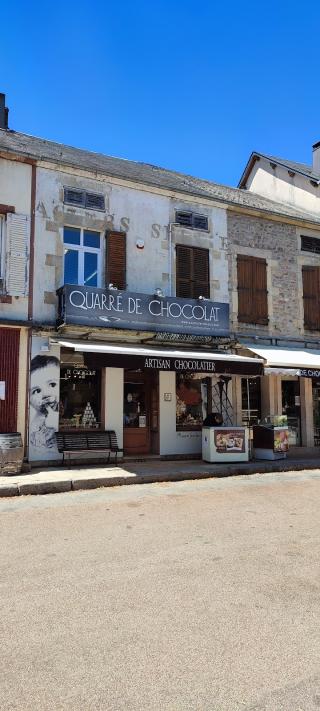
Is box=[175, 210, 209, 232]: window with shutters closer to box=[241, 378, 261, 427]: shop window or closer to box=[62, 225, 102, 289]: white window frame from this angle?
box=[62, 225, 102, 289]: white window frame

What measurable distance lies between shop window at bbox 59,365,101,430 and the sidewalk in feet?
4.04

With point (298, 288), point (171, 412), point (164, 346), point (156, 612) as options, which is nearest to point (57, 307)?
point (164, 346)

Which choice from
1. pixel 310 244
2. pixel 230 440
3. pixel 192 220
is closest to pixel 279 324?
pixel 310 244

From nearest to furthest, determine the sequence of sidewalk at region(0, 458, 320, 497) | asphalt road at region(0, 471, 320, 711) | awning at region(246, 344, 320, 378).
Result: asphalt road at region(0, 471, 320, 711) < sidewalk at region(0, 458, 320, 497) < awning at region(246, 344, 320, 378)

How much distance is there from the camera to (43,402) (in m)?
11.1

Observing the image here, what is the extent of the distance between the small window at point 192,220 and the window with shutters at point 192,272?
60cm

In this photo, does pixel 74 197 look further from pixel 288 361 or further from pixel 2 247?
pixel 288 361

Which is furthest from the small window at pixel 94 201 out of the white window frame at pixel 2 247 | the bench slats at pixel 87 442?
the bench slats at pixel 87 442

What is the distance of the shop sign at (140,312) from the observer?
1111 cm

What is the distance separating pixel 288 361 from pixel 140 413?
376cm

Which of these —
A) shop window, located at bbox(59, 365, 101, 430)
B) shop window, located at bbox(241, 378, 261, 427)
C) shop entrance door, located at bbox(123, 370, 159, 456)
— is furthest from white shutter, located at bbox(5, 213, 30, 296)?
shop window, located at bbox(241, 378, 261, 427)

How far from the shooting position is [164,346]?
1259 centimetres

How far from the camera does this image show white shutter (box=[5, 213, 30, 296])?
11.0 m

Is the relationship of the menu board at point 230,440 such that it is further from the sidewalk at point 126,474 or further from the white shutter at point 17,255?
the white shutter at point 17,255
